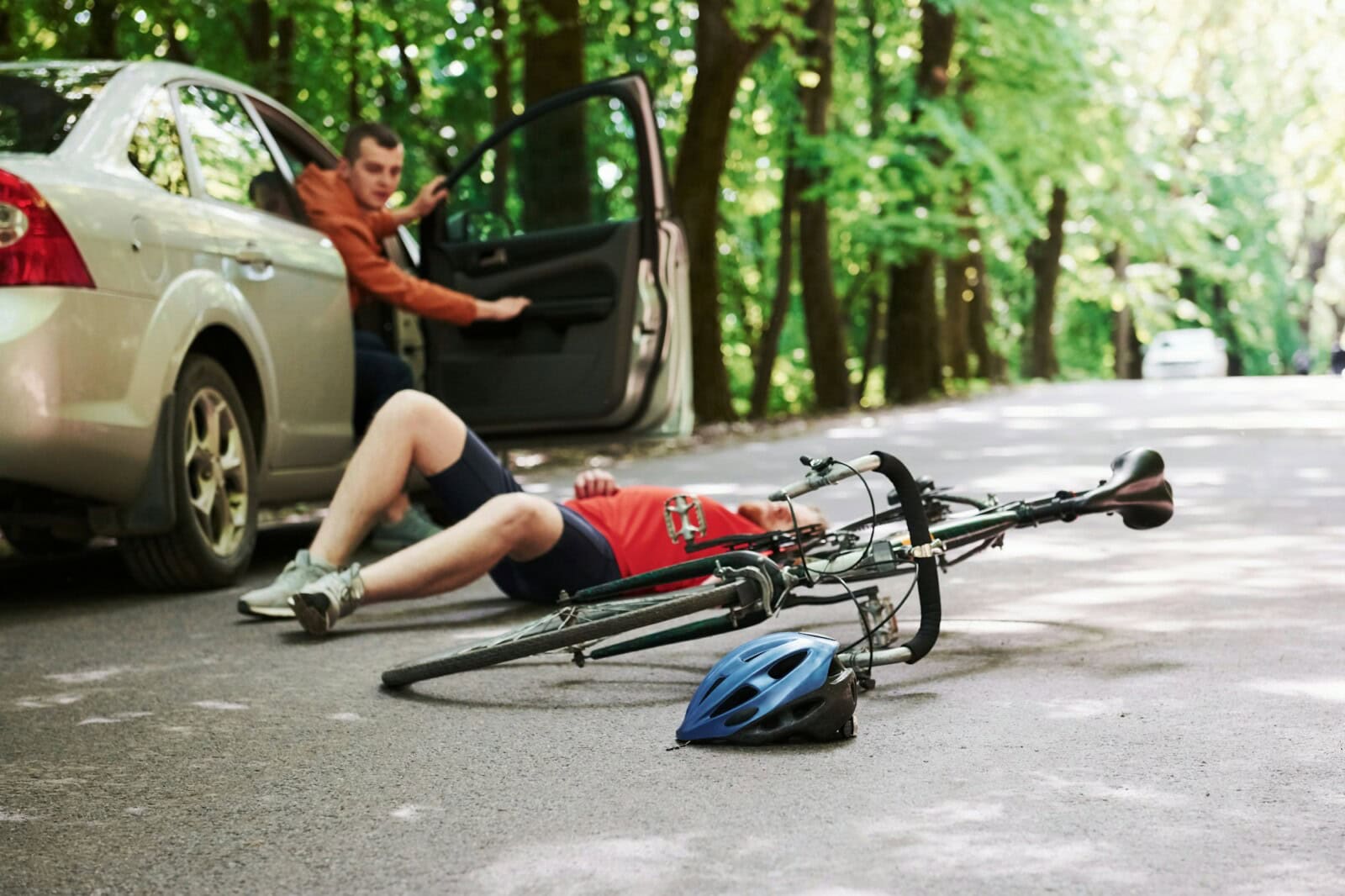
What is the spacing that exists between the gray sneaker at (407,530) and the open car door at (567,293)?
67cm

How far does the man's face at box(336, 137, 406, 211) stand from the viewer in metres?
8.72

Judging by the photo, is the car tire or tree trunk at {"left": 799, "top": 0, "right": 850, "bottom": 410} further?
tree trunk at {"left": 799, "top": 0, "right": 850, "bottom": 410}

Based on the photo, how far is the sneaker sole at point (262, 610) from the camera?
6.48 m

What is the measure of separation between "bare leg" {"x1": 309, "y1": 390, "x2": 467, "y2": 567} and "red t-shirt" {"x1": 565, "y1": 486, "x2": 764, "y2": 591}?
0.53m

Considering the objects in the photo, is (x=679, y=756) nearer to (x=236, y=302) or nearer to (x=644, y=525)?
(x=644, y=525)

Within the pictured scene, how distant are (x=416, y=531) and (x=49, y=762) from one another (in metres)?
4.05

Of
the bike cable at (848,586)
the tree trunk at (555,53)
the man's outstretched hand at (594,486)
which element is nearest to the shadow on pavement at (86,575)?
the man's outstretched hand at (594,486)

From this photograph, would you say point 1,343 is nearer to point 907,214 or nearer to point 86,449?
point 86,449

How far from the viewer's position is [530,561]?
622cm

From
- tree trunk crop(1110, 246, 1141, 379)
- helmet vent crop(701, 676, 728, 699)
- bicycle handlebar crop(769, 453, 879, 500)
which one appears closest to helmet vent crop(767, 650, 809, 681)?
helmet vent crop(701, 676, 728, 699)

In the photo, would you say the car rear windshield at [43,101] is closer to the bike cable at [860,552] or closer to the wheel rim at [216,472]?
the wheel rim at [216,472]

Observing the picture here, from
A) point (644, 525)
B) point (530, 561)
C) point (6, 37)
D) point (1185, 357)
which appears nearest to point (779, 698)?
point (644, 525)

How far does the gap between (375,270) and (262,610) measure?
2.48 meters

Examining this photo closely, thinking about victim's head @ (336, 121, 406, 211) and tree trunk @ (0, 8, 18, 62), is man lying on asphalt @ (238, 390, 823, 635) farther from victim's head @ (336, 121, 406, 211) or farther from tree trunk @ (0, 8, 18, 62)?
tree trunk @ (0, 8, 18, 62)
